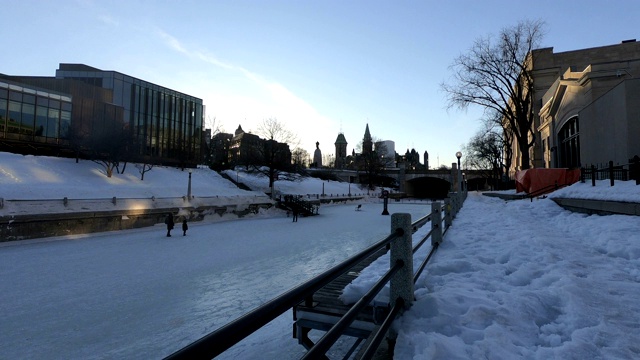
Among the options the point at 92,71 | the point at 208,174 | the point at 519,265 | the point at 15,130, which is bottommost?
the point at 519,265

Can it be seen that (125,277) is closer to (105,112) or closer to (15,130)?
(15,130)

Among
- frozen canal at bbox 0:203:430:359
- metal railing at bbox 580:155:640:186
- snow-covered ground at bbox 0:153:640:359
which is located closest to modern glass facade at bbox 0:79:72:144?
frozen canal at bbox 0:203:430:359

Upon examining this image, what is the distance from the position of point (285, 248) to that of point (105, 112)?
1709 inches

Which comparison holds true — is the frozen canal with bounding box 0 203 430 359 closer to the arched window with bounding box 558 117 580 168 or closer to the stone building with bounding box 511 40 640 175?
the stone building with bounding box 511 40 640 175

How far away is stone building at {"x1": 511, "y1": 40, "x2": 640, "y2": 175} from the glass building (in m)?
46.2

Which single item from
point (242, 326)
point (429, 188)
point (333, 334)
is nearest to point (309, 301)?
point (333, 334)

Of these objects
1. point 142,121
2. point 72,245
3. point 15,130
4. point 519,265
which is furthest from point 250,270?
point 142,121

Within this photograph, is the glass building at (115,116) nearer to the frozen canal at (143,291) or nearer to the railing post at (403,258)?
the frozen canal at (143,291)

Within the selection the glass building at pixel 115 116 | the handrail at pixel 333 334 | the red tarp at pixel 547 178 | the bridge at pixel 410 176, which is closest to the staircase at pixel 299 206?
the glass building at pixel 115 116

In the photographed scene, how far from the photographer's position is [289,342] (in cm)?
558

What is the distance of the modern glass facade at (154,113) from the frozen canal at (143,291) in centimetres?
3738

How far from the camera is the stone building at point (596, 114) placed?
19969 mm

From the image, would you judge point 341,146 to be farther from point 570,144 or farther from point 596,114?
point 596,114

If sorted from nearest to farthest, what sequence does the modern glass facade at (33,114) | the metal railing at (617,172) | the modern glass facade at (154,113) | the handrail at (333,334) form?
the handrail at (333,334), the metal railing at (617,172), the modern glass facade at (33,114), the modern glass facade at (154,113)
